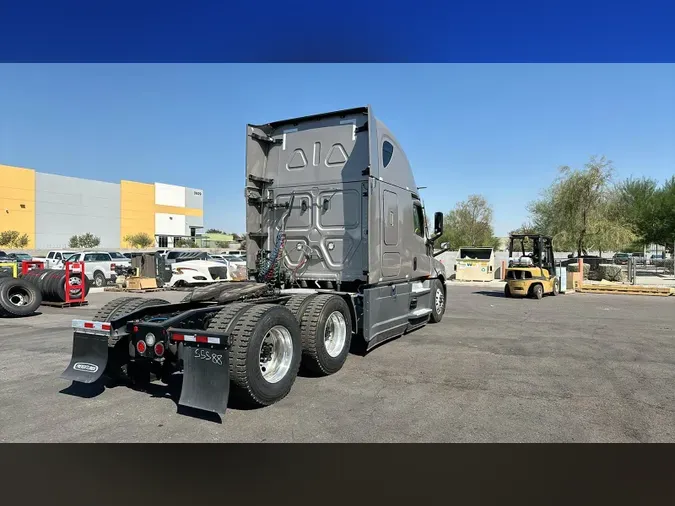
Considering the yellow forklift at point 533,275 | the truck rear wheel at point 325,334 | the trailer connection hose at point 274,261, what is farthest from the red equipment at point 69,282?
the yellow forklift at point 533,275

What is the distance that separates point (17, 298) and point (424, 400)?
40.2 ft

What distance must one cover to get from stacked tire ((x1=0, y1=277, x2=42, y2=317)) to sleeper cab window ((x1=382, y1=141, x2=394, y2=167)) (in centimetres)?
1077

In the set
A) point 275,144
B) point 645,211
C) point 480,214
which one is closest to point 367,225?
point 275,144

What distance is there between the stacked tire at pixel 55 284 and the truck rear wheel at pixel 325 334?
1162 cm

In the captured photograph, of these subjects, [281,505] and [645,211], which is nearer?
[281,505]

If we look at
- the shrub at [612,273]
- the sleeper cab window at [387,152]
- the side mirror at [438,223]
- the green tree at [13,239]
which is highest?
the green tree at [13,239]

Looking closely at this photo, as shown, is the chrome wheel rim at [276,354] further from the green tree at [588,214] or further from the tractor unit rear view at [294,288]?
the green tree at [588,214]

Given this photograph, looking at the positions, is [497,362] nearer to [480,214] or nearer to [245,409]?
[245,409]

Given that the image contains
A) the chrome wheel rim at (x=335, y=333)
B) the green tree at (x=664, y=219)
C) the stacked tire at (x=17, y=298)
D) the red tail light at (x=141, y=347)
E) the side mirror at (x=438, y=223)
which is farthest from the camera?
the green tree at (x=664, y=219)

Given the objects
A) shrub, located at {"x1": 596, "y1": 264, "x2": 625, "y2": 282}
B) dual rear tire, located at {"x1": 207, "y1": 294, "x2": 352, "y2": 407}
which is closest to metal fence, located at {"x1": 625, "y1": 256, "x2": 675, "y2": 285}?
shrub, located at {"x1": 596, "y1": 264, "x2": 625, "y2": 282}

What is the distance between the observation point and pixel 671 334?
10031 mm

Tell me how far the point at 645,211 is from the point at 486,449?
122ft

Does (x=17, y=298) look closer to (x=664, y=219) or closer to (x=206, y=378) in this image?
(x=206, y=378)

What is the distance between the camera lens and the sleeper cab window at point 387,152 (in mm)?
7863
